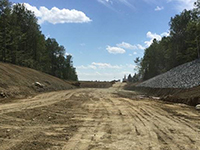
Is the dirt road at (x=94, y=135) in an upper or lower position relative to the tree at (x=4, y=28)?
lower

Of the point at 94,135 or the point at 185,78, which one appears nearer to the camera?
the point at 94,135

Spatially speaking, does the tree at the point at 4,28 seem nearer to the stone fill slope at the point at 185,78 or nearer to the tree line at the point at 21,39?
the tree line at the point at 21,39

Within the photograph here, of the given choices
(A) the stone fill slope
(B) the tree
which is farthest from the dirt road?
(B) the tree

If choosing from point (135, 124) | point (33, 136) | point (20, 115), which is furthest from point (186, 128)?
point (20, 115)

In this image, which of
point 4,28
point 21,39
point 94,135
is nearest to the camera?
point 94,135

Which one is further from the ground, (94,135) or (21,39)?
(21,39)

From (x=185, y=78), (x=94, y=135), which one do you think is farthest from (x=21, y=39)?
(x=94, y=135)

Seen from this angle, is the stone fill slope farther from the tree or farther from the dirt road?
the tree

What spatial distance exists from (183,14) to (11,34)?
120 ft

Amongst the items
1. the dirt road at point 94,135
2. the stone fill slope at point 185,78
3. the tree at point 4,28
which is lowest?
the dirt road at point 94,135

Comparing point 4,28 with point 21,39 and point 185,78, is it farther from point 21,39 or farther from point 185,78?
point 185,78

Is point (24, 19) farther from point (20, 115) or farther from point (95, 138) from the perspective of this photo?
point (95, 138)

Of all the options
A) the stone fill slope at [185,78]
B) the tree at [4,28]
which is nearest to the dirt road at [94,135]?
the stone fill slope at [185,78]

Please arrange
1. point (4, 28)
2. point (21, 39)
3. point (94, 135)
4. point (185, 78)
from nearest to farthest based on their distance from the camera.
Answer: point (94, 135) → point (185, 78) → point (4, 28) → point (21, 39)
